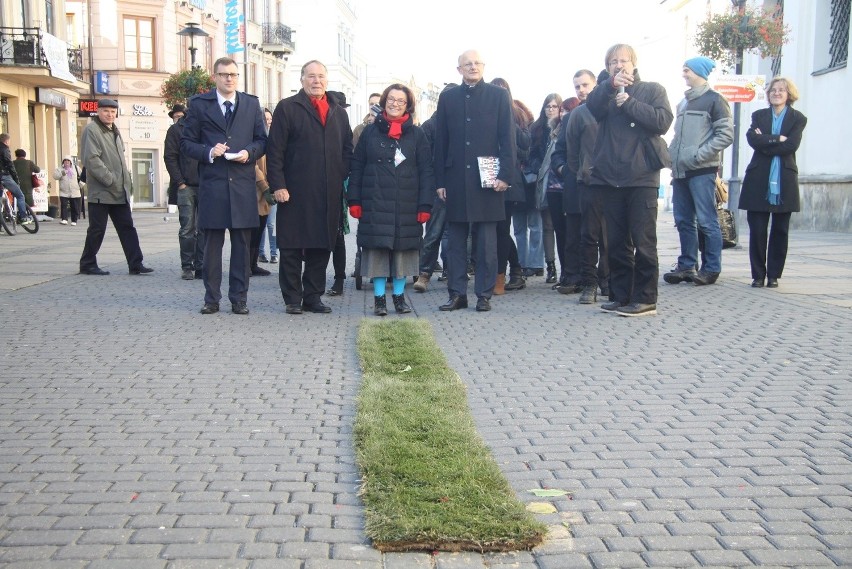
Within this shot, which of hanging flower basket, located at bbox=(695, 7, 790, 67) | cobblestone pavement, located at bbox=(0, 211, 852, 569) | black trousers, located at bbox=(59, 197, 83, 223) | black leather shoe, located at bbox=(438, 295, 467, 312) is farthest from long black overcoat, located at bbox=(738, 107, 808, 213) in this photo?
black trousers, located at bbox=(59, 197, 83, 223)

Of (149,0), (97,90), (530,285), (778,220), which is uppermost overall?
(149,0)

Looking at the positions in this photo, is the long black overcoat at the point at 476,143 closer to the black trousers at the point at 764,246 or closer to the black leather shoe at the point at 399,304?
the black leather shoe at the point at 399,304

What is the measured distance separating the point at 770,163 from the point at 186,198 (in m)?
6.69

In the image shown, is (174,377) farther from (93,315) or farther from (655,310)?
(655,310)

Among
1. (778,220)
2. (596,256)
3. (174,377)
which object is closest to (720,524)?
(174,377)

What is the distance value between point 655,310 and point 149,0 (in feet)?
139

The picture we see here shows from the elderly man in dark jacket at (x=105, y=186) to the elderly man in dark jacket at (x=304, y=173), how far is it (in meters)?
3.98

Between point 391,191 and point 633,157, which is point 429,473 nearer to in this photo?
point 391,191

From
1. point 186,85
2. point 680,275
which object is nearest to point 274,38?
point 186,85

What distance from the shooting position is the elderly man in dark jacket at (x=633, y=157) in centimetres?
886

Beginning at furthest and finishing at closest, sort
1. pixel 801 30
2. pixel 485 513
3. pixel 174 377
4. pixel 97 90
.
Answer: pixel 97 90 < pixel 801 30 < pixel 174 377 < pixel 485 513

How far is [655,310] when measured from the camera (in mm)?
9125

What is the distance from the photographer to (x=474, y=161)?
9.47 metres

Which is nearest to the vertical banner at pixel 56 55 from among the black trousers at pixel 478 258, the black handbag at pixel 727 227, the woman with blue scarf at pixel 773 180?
the black handbag at pixel 727 227
